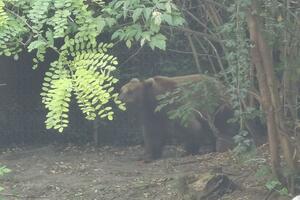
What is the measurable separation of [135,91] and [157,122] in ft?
1.68

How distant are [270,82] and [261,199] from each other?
1174 millimetres

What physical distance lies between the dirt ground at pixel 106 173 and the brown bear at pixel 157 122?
0.24 m

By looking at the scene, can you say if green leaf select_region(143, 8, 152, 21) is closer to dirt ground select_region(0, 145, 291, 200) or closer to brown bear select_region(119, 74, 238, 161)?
dirt ground select_region(0, 145, 291, 200)

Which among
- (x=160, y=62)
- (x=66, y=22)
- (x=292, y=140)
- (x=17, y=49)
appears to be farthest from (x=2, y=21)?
(x=160, y=62)

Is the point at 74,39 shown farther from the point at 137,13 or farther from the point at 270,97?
the point at 270,97

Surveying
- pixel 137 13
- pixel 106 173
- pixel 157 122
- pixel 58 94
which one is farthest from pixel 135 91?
pixel 58 94

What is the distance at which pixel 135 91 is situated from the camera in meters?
8.59

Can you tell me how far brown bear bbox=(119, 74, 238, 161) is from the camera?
27.5 feet

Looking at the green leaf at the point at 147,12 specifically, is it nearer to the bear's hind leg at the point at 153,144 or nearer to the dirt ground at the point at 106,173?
the dirt ground at the point at 106,173

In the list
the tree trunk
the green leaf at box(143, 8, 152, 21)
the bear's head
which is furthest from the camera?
the bear's head

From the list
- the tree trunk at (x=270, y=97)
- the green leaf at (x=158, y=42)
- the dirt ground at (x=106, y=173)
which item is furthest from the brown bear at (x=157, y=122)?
the green leaf at (x=158, y=42)

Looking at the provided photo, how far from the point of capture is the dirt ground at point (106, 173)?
642cm

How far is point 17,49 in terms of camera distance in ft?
12.5

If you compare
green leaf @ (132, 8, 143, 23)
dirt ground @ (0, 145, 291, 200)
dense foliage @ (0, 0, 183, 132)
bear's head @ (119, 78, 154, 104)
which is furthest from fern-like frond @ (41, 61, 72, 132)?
bear's head @ (119, 78, 154, 104)
